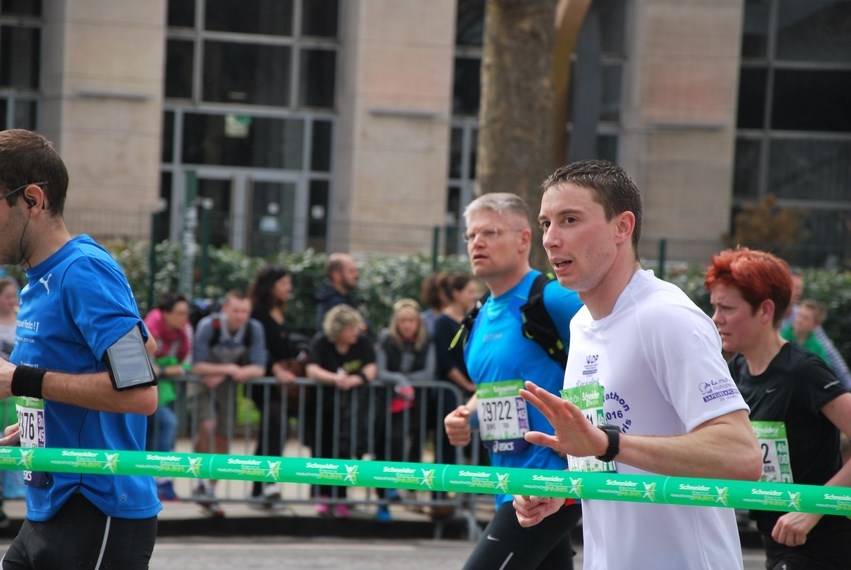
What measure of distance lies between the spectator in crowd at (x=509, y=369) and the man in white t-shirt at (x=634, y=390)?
1316 mm

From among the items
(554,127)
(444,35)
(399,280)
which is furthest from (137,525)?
(444,35)

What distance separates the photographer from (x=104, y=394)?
3.48m

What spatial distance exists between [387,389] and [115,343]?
6687 mm

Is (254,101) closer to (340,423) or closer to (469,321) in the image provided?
(340,423)

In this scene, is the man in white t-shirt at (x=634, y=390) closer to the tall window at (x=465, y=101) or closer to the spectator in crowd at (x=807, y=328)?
the spectator in crowd at (x=807, y=328)

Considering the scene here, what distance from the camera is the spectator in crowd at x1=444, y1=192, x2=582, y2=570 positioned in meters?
4.82

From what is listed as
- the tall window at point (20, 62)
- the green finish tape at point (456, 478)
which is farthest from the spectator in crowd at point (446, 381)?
the tall window at point (20, 62)

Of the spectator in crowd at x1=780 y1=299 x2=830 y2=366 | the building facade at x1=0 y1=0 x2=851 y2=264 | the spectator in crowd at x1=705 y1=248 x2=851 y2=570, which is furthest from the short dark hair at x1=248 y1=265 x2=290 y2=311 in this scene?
the building facade at x1=0 y1=0 x2=851 y2=264

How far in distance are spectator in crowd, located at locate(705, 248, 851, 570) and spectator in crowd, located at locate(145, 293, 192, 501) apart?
589 centimetres

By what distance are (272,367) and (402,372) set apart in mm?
1048

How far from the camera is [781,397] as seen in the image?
4543 millimetres

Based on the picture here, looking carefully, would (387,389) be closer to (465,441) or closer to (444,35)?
(465,441)

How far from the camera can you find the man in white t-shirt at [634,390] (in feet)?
9.75

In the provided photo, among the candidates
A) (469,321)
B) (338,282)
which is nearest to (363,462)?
(469,321)
